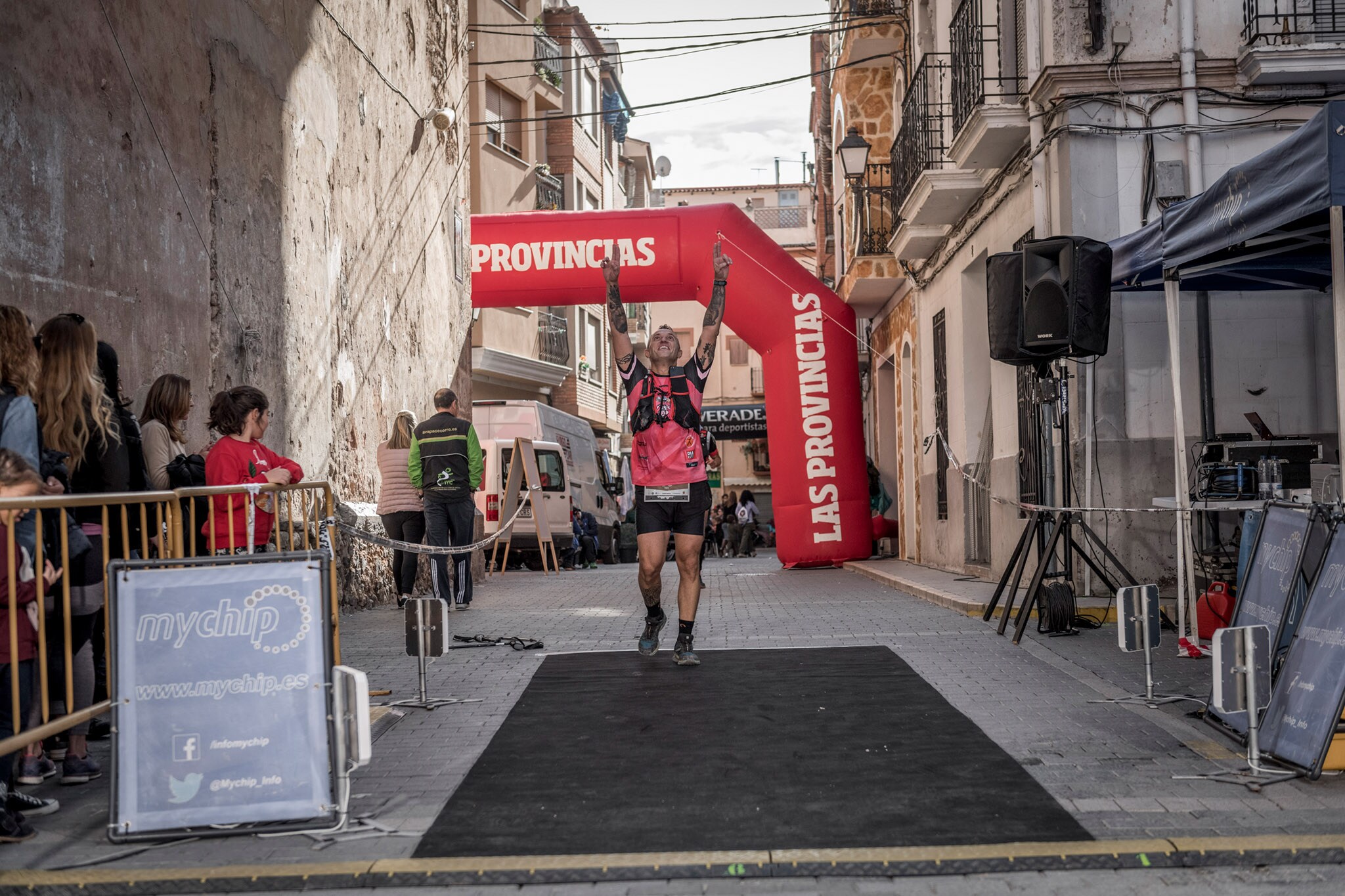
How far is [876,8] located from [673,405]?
1421 centimetres

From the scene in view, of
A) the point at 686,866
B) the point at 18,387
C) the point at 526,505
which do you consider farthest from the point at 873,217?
the point at 686,866

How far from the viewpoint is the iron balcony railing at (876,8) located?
1967 centimetres

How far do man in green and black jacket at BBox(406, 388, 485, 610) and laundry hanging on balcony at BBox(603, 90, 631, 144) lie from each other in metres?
31.0

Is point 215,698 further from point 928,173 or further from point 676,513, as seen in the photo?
point 928,173

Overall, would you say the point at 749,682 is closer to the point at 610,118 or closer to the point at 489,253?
the point at 489,253

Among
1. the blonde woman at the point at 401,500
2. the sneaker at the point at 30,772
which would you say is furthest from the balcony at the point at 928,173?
the sneaker at the point at 30,772

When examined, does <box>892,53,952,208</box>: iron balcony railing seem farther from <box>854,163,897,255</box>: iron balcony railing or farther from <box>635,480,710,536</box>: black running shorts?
<box>635,480,710,536</box>: black running shorts

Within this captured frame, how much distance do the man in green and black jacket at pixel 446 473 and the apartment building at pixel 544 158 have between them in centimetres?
585

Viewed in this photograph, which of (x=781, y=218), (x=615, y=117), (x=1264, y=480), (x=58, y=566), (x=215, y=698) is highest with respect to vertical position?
(x=781, y=218)

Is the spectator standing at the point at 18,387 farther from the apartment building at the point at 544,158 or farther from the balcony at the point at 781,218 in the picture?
the balcony at the point at 781,218

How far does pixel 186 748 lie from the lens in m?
4.36

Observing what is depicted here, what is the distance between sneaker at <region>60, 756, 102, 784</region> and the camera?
5.25 metres

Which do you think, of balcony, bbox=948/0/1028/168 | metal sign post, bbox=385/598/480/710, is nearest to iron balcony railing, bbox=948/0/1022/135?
balcony, bbox=948/0/1028/168

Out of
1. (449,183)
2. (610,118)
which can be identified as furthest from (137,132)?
(610,118)
